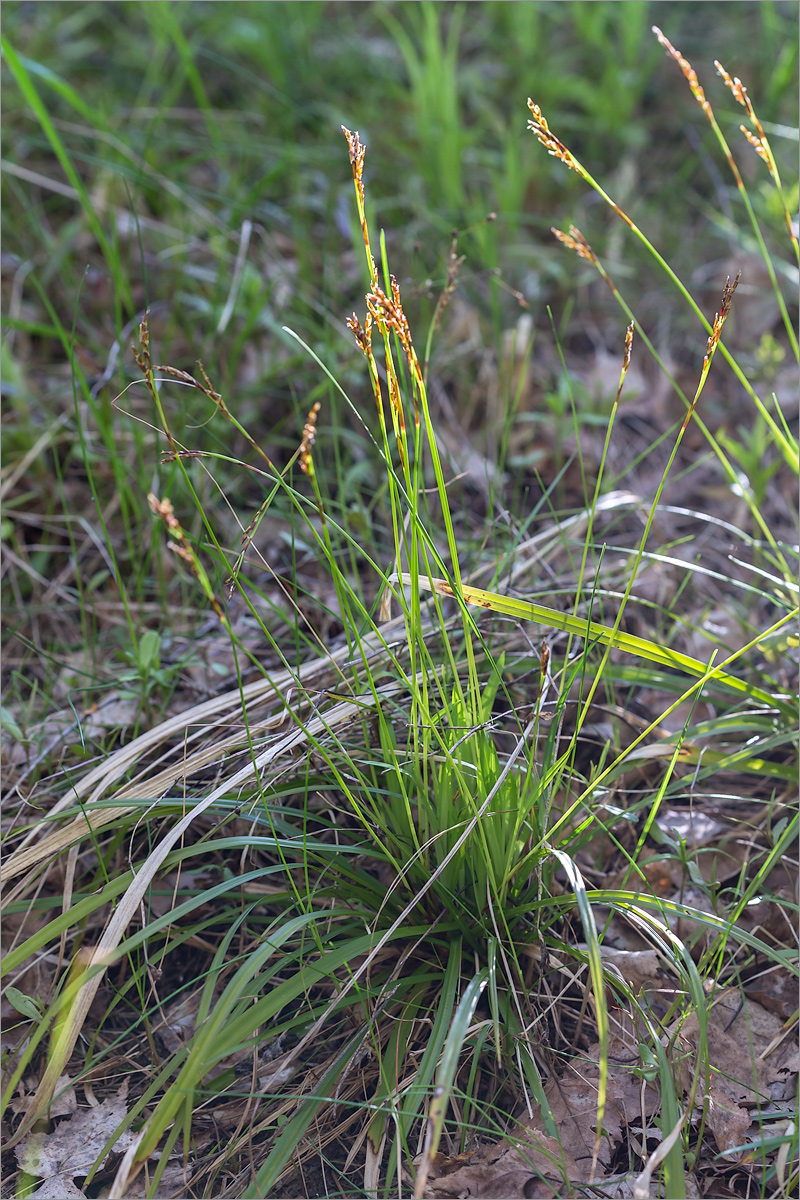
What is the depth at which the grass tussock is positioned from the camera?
3.56 feet

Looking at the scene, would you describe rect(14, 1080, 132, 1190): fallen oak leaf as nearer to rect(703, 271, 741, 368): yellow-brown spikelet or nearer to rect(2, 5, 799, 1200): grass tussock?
rect(2, 5, 799, 1200): grass tussock

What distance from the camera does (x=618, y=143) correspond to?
9.35ft

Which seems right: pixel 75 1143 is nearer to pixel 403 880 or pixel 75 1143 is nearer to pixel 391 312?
pixel 403 880

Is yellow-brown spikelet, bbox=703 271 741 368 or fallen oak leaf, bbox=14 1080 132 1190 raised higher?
yellow-brown spikelet, bbox=703 271 741 368

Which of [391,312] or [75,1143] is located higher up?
[391,312]

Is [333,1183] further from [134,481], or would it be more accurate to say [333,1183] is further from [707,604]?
[134,481]

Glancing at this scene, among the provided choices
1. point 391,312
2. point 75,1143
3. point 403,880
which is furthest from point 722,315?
point 75,1143

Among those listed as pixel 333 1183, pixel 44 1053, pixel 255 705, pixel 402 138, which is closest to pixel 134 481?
pixel 255 705

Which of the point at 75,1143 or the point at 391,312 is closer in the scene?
the point at 391,312

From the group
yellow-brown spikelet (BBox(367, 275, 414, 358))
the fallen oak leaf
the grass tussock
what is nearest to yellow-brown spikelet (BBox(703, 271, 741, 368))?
the grass tussock

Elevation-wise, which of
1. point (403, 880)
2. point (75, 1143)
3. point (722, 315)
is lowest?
point (75, 1143)

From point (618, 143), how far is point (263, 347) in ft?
4.98

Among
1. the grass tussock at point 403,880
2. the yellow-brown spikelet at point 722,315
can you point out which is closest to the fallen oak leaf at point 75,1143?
the grass tussock at point 403,880

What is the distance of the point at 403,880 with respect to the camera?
3.84 ft
